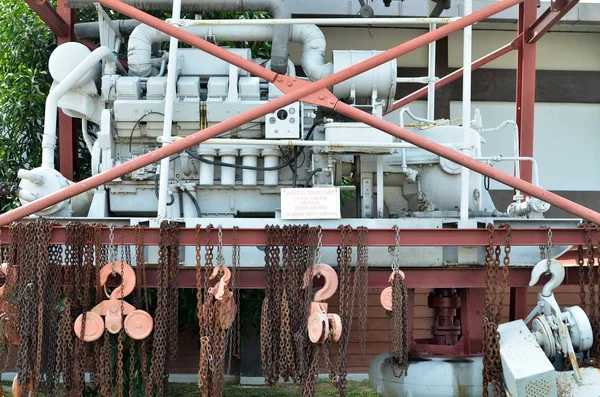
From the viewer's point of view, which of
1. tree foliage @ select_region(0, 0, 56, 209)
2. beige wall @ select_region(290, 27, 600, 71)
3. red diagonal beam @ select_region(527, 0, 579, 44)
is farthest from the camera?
beige wall @ select_region(290, 27, 600, 71)

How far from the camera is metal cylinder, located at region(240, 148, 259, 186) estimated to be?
635 centimetres

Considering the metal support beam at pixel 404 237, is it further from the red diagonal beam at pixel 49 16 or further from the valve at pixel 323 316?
the red diagonal beam at pixel 49 16

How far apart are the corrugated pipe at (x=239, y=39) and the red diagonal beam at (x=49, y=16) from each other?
3.01 feet

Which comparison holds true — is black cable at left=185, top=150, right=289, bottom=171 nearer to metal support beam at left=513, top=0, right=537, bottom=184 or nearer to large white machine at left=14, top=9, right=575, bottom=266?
large white machine at left=14, top=9, right=575, bottom=266

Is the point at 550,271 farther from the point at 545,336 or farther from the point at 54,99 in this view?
the point at 54,99

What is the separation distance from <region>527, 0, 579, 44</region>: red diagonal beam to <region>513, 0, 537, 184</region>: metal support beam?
12 cm

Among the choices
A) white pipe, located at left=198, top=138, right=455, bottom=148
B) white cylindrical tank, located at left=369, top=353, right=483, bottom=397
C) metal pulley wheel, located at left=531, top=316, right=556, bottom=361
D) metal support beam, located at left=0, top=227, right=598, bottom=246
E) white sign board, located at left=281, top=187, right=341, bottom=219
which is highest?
white pipe, located at left=198, top=138, right=455, bottom=148

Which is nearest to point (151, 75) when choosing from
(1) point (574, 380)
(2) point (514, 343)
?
(2) point (514, 343)

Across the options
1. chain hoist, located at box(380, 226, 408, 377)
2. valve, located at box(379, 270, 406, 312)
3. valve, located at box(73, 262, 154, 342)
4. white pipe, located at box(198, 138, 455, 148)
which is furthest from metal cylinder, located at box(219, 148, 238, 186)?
valve, located at box(379, 270, 406, 312)

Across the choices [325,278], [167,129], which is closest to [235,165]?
[167,129]

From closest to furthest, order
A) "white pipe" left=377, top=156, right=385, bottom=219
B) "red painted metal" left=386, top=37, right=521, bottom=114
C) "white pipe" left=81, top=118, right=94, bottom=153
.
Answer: "white pipe" left=377, top=156, right=385, bottom=219 → "white pipe" left=81, top=118, right=94, bottom=153 → "red painted metal" left=386, top=37, right=521, bottom=114

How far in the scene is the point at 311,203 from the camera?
223 inches

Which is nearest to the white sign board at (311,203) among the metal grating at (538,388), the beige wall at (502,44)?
the metal grating at (538,388)

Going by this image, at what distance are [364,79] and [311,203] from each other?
4.95 feet
